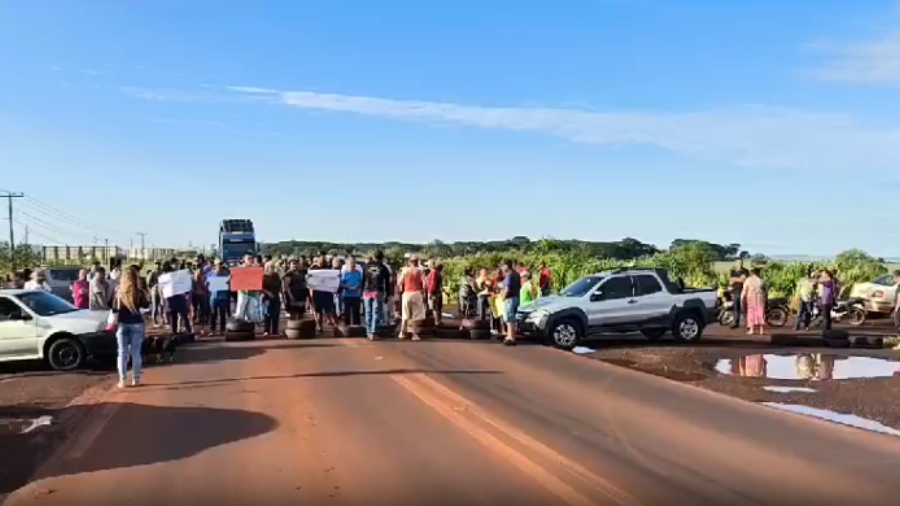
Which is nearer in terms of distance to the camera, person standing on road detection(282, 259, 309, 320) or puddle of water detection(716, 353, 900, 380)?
puddle of water detection(716, 353, 900, 380)

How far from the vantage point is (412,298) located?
20.8 metres

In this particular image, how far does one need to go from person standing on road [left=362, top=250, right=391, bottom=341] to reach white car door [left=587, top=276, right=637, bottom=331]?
4.78 m

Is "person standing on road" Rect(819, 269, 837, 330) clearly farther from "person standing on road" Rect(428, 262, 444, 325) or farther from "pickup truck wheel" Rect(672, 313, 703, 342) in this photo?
"person standing on road" Rect(428, 262, 444, 325)

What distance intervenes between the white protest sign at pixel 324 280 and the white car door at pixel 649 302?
23.4 feet

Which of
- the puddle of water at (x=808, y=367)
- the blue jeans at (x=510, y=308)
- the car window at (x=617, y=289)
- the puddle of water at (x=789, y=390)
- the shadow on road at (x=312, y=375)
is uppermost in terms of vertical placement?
the car window at (x=617, y=289)

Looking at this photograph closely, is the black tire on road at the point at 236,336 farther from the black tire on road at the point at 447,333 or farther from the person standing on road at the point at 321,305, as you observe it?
the black tire on road at the point at 447,333

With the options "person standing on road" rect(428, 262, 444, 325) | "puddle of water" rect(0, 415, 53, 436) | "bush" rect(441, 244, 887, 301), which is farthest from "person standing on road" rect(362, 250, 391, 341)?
"bush" rect(441, 244, 887, 301)

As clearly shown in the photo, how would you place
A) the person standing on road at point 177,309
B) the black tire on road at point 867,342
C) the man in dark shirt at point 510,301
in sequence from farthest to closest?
1. the black tire on road at point 867,342
2. the person standing on road at point 177,309
3. the man in dark shirt at point 510,301

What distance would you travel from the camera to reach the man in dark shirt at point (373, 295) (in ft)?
67.7

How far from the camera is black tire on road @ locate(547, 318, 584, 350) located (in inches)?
840

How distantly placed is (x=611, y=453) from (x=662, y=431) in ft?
4.69

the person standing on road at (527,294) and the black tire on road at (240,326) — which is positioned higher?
the person standing on road at (527,294)

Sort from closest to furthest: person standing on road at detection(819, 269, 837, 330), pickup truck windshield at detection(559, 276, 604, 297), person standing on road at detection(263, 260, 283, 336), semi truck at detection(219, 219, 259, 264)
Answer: person standing on road at detection(263, 260, 283, 336) < pickup truck windshield at detection(559, 276, 604, 297) < person standing on road at detection(819, 269, 837, 330) < semi truck at detection(219, 219, 259, 264)

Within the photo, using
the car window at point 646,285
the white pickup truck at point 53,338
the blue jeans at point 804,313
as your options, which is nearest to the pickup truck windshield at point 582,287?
the car window at point 646,285
